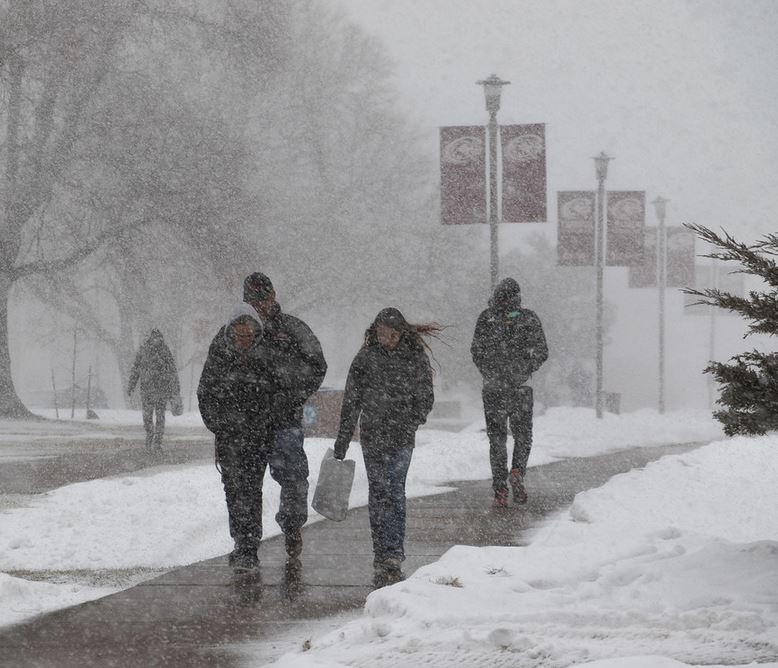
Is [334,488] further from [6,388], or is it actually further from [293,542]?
[6,388]

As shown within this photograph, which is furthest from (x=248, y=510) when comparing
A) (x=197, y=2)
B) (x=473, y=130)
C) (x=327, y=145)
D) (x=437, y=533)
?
(x=327, y=145)

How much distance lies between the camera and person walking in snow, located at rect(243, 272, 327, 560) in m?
7.46

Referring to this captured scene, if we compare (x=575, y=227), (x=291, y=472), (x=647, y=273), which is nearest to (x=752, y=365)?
(x=291, y=472)

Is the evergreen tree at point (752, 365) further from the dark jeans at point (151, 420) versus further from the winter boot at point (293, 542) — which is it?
the dark jeans at point (151, 420)

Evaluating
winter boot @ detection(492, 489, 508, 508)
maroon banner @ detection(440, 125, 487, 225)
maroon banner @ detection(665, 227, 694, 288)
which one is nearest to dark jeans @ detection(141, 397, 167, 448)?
maroon banner @ detection(440, 125, 487, 225)

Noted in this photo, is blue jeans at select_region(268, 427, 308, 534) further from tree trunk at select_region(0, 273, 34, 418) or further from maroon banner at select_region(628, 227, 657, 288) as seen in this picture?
maroon banner at select_region(628, 227, 657, 288)

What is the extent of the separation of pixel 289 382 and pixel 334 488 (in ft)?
2.99

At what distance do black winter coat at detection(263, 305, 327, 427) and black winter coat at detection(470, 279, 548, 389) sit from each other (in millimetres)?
3028

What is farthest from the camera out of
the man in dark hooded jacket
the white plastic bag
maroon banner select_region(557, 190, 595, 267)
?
maroon banner select_region(557, 190, 595, 267)

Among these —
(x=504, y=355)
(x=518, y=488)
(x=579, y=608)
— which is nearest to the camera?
(x=579, y=608)

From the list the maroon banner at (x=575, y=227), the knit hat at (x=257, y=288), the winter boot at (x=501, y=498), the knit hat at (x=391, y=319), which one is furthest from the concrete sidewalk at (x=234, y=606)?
the maroon banner at (x=575, y=227)

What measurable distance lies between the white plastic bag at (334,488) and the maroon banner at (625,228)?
18.7m

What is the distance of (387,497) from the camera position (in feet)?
24.8

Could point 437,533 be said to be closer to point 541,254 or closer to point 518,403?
point 518,403
